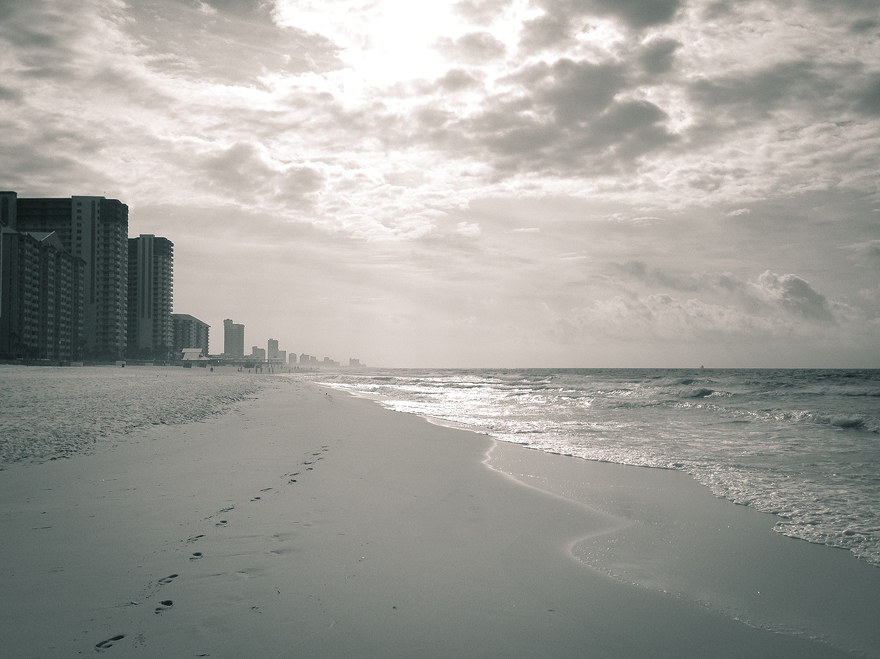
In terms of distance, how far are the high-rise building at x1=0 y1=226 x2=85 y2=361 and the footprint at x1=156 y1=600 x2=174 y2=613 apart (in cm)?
10949

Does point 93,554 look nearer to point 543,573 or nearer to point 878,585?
point 543,573

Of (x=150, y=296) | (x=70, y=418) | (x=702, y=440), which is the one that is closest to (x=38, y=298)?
(x=150, y=296)

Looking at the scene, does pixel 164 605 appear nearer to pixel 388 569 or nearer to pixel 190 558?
pixel 190 558

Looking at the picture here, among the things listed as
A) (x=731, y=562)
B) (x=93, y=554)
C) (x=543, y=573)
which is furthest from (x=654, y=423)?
(x=93, y=554)

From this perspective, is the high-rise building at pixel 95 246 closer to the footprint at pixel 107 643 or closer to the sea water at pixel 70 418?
the sea water at pixel 70 418

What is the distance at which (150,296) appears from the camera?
160 m

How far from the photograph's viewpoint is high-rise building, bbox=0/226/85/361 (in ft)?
311

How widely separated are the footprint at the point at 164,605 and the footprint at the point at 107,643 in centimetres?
34

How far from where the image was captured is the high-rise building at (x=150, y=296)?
15875 cm

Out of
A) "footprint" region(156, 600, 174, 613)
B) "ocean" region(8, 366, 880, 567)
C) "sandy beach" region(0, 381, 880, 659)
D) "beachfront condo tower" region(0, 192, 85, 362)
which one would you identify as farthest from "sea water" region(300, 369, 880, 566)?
"beachfront condo tower" region(0, 192, 85, 362)

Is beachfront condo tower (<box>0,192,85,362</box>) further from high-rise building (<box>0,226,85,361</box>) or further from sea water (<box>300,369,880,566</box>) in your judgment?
sea water (<box>300,369,880,566</box>)

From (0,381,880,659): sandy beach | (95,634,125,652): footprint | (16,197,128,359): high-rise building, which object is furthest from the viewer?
(16,197,128,359): high-rise building

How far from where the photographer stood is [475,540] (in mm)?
5445

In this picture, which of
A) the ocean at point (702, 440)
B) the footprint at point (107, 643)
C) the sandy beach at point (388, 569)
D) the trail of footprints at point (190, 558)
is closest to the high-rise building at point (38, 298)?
the ocean at point (702, 440)
